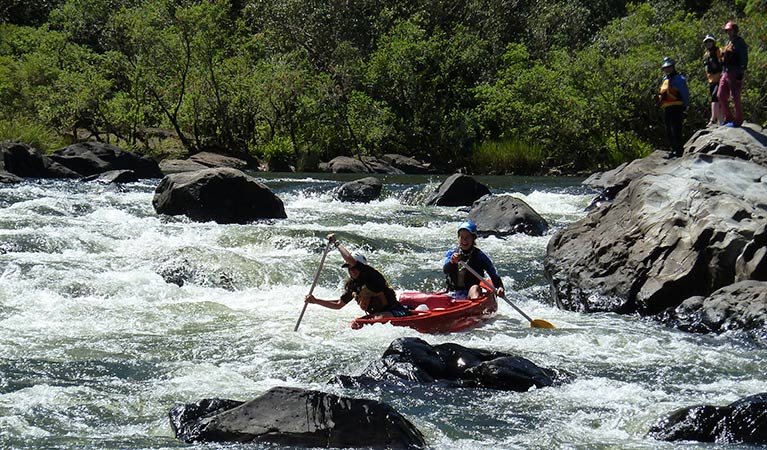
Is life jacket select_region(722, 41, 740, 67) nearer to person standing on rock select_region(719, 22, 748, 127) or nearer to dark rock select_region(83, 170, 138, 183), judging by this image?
person standing on rock select_region(719, 22, 748, 127)

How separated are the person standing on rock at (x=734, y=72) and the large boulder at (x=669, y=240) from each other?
0.84 metres

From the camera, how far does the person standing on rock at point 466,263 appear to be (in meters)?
10.9

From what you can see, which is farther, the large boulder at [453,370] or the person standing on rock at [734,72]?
the person standing on rock at [734,72]

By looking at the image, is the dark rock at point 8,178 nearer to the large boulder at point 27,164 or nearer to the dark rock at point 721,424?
the large boulder at point 27,164

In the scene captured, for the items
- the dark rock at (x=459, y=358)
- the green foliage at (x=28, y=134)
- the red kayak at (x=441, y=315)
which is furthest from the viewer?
the green foliage at (x=28, y=134)

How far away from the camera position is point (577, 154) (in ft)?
98.3

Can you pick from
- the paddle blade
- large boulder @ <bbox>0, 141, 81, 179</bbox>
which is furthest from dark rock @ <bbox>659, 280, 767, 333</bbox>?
large boulder @ <bbox>0, 141, 81, 179</bbox>

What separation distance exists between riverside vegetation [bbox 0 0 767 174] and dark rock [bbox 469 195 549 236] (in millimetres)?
12734

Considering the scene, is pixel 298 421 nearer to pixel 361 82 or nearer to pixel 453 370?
pixel 453 370

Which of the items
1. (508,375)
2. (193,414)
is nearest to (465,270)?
(508,375)

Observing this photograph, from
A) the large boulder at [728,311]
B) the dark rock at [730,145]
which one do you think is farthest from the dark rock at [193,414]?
the dark rock at [730,145]

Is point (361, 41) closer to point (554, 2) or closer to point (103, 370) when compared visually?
point (554, 2)

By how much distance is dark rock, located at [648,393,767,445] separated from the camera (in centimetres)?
624

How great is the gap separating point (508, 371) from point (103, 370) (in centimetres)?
346
